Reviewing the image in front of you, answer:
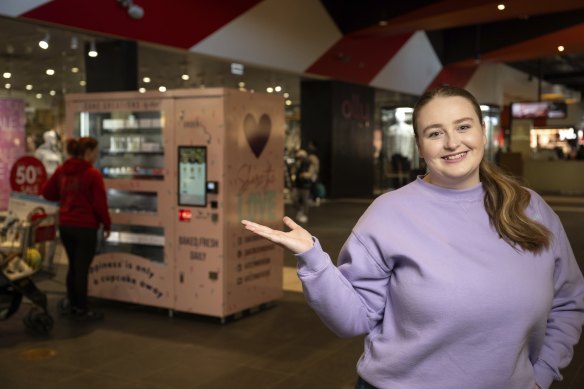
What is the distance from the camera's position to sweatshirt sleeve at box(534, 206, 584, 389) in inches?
66.7

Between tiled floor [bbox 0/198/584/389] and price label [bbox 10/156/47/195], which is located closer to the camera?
tiled floor [bbox 0/198/584/389]

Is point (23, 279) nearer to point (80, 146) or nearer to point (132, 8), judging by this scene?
point (80, 146)

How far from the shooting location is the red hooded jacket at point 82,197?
18.2 ft

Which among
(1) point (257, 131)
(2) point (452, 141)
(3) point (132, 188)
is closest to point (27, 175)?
(3) point (132, 188)

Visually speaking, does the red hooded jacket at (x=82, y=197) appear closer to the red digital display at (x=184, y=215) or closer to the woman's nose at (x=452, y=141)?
the red digital display at (x=184, y=215)

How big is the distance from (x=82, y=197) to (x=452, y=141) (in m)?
4.48

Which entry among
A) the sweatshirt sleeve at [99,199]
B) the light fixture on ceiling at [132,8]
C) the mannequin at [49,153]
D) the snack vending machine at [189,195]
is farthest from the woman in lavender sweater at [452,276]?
the mannequin at [49,153]

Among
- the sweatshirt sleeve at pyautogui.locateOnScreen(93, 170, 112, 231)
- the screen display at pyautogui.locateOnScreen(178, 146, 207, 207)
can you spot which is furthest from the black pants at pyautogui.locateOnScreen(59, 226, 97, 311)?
the screen display at pyautogui.locateOnScreen(178, 146, 207, 207)

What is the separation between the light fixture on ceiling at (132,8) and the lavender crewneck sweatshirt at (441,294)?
28.6ft

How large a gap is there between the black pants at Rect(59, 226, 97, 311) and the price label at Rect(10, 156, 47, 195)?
3.09m

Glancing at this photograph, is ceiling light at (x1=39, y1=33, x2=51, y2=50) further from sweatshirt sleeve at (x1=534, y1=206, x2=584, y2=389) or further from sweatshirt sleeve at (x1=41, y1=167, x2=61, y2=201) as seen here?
sweatshirt sleeve at (x1=534, y1=206, x2=584, y2=389)

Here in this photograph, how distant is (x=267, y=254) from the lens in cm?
599

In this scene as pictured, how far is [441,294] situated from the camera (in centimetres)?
152

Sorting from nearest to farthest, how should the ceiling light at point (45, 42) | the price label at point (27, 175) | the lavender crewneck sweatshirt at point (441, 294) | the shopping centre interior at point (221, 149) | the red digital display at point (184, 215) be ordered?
the lavender crewneck sweatshirt at point (441, 294)
the shopping centre interior at point (221, 149)
the red digital display at point (184, 215)
the price label at point (27, 175)
the ceiling light at point (45, 42)
